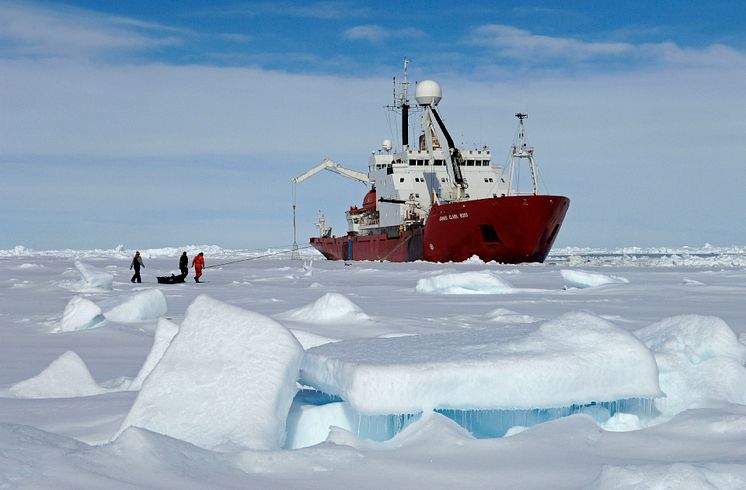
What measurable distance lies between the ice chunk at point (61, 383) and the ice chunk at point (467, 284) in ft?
32.8

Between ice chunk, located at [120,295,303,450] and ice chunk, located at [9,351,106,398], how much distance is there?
139cm

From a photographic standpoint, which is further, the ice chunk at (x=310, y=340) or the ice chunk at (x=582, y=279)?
the ice chunk at (x=582, y=279)

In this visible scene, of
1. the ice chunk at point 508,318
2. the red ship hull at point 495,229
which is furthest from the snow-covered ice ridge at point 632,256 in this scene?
the ice chunk at point 508,318

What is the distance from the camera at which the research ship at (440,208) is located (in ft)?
92.8

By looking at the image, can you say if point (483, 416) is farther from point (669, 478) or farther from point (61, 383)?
point (61, 383)

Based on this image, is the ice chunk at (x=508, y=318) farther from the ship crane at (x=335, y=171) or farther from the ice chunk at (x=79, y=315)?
the ship crane at (x=335, y=171)

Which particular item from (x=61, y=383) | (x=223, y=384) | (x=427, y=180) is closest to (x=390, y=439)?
(x=223, y=384)

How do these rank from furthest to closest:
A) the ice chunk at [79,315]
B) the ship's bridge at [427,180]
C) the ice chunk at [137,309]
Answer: the ship's bridge at [427,180], the ice chunk at [137,309], the ice chunk at [79,315]

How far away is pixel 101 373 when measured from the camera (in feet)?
19.0

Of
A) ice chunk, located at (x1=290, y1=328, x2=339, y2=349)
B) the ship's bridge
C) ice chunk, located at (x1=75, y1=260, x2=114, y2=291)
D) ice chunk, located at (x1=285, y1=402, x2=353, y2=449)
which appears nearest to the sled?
ice chunk, located at (x1=75, y1=260, x2=114, y2=291)

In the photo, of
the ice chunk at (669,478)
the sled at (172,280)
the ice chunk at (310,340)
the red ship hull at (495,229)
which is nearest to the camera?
the ice chunk at (669,478)

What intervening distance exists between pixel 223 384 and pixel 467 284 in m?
11.6

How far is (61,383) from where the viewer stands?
4852 millimetres

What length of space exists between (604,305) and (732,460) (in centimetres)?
856
